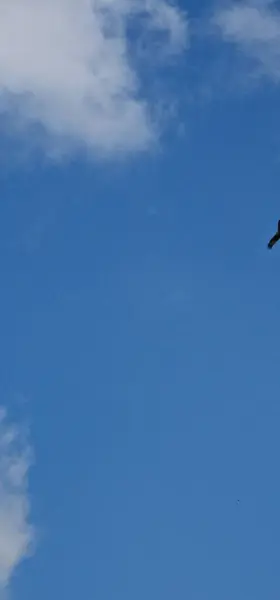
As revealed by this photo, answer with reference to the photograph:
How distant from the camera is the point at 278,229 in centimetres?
7512
